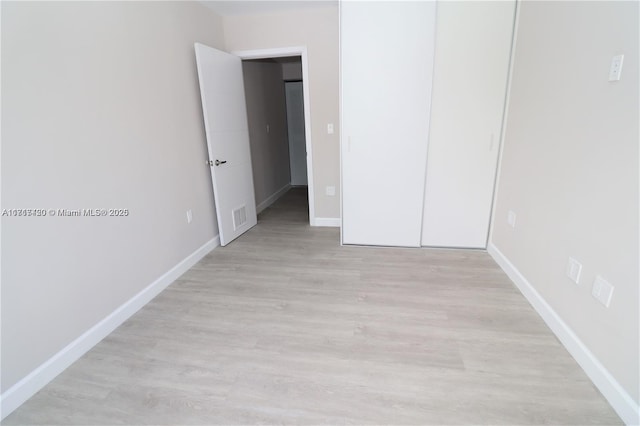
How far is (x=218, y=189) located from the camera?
126 inches

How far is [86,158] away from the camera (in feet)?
6.15

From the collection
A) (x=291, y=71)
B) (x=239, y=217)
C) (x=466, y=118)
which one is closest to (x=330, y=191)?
(x=239, y=217)

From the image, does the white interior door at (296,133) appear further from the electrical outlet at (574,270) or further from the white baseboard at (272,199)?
the electrical outlet at (574,270)

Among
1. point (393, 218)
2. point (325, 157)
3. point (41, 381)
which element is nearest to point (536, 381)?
point (393, 218)

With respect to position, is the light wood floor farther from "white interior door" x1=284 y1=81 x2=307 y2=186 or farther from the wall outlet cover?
"white interior door" x1=284 y1=81 x2=307 y2=186

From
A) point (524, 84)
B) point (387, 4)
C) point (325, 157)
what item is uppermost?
point (387, 4)

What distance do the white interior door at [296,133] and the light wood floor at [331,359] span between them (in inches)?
143

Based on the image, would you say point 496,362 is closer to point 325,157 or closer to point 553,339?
point 553,339

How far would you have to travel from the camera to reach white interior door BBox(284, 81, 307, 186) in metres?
5.91

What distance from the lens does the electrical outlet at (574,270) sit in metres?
1.75

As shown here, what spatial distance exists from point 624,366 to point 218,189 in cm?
315

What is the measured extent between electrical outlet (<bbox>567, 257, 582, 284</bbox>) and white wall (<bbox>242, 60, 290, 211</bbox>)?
368cm

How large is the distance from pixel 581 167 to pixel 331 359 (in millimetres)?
1765

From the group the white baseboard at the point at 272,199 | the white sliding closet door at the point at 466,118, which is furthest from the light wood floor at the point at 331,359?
the white baseboard at the point at 272,199
